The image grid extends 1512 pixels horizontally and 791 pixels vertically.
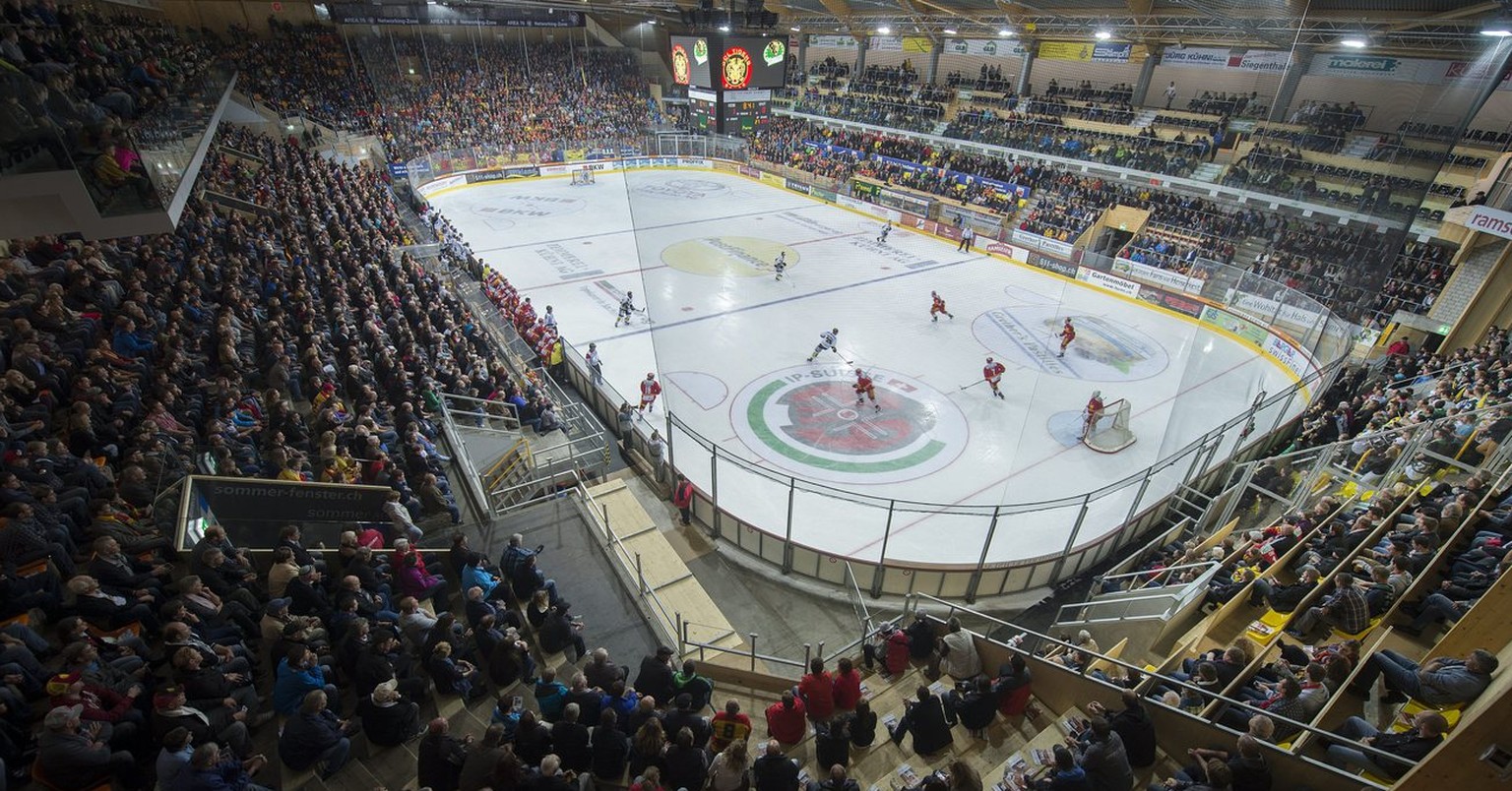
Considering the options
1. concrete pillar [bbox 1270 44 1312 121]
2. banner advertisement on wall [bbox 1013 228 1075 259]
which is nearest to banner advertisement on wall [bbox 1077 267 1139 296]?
banner advertisement on wall [bbox 1013 228 1075 259]

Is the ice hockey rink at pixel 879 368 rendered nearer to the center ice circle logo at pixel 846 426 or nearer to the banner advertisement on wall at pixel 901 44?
the center ice circle logo at pixel 846 426

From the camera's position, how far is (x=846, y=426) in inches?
542

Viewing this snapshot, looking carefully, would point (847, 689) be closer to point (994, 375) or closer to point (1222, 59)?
point (994, 375)

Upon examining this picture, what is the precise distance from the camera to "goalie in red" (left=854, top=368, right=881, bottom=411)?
1422 cm

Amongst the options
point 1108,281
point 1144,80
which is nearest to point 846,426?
point 1108,281

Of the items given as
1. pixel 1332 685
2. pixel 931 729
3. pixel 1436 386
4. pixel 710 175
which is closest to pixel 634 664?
pixel 931 729

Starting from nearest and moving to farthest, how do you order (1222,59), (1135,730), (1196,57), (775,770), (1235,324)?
(775,770)
(1135,730)
(1235,324)
(1222,59)
(1196,57)

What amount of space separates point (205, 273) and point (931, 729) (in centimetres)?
1374

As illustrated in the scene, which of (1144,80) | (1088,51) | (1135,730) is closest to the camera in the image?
(1135,730)

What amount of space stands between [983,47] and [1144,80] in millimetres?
9705

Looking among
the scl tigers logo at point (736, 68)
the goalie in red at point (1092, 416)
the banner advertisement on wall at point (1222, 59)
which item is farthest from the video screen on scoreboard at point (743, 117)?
the goalie in red at point (1092, 416)

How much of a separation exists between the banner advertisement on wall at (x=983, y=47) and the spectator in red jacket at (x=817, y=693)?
3671 cm

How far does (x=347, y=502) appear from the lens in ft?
24.0

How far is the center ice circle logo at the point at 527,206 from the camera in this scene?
2909cm
